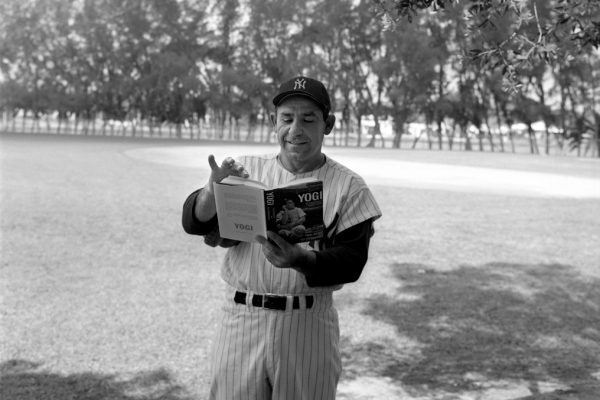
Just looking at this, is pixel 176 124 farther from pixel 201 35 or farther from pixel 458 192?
pixel 458 192

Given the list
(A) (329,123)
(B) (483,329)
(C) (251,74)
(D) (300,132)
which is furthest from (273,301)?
(C) (251,74)

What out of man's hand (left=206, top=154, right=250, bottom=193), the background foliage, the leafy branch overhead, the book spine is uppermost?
the background foliage

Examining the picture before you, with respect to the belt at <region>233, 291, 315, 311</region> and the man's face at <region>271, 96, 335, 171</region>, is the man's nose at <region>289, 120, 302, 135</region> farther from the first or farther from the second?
the belt at <region>233, 291, 315, 311</region>

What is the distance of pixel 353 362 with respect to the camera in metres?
5.55

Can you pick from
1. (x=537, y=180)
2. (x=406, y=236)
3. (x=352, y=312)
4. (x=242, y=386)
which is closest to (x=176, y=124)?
(x=537, y=180)

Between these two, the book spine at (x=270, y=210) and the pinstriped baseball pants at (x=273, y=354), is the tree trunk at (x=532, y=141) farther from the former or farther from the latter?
the book spine at (x=270, y=210)

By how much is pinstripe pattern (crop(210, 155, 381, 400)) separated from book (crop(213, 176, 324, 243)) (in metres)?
0.21

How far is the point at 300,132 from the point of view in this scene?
106 inches

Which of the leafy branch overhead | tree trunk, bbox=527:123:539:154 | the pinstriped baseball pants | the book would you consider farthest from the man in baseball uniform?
tree trunk, bbox=527:123:539:154

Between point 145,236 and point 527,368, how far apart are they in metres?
6.22

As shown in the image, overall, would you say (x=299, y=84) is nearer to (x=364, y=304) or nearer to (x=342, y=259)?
(x=342, y=259)

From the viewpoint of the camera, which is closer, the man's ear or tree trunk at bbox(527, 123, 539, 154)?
the man's ear

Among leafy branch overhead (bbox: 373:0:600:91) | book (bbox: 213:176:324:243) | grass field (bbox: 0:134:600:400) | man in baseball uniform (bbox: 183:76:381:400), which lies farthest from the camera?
grass field (bbox: 0:134:600:400)

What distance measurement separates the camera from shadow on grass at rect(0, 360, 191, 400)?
4.73 m
